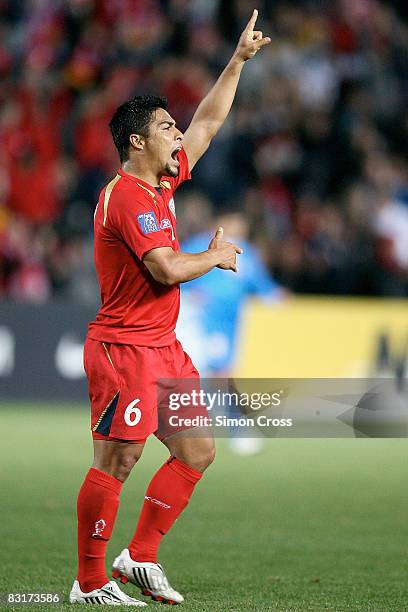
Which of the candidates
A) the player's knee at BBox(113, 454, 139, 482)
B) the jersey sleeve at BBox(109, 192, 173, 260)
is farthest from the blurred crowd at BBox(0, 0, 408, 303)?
the player's knee at BBox(113, 454, 139, 482)

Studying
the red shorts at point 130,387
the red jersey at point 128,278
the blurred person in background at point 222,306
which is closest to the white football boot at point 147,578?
the red shorts at point 130,387

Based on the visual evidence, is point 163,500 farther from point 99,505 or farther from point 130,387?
point 130,387

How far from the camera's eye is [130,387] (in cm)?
514

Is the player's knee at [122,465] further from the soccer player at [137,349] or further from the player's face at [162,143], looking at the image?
the player's face at [162,143]

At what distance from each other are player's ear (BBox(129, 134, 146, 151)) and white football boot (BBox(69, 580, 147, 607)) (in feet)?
6.26

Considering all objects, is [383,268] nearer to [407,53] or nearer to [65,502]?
[407,53]

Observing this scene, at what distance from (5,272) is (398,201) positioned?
479cm

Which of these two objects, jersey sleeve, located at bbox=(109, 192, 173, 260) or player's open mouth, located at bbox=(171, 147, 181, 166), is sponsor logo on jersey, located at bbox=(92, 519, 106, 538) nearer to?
jersey sleeve, located at bbox=(109, 192, 173, 260)

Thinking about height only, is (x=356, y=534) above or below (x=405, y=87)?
below

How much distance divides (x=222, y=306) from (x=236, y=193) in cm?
323

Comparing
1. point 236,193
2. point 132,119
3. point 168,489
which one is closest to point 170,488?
point 168,489


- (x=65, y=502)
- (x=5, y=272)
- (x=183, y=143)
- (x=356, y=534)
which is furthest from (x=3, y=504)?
(x=5, y=272)

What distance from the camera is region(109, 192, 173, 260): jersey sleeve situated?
5.04 m

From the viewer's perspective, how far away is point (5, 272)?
1455cm
